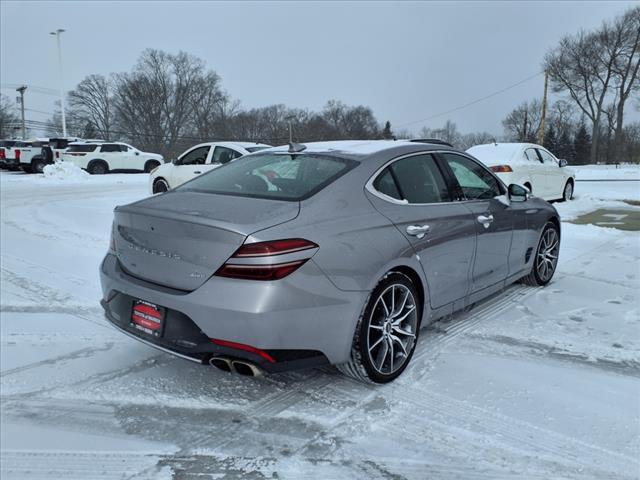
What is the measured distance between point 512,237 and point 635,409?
195cm

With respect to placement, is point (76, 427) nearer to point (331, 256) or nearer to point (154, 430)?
point (154, 430)

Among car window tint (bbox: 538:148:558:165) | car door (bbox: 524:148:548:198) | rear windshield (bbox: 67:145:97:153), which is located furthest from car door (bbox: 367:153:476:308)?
rear windshield (bbox: 67:145:97:153)

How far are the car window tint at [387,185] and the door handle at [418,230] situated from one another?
229 millimetres

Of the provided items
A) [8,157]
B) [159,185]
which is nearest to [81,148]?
[8,157]

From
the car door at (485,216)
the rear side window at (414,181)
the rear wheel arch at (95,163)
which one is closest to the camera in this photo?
the rear side window at (414,181)

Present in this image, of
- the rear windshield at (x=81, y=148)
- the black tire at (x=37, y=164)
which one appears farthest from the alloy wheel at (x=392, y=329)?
the black tire at (x=37, y=164)

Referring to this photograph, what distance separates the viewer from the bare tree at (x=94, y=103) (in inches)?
3285

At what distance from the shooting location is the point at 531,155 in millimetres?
11766

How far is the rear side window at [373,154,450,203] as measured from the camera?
11.3 feet

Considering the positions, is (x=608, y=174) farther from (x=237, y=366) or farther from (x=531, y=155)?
(x=237, y=366)

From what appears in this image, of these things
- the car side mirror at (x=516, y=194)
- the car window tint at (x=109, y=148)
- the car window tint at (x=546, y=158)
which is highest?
the car window tint at (x=109, y=148)

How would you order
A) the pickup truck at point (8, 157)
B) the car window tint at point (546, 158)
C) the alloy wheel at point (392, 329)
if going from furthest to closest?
the pickup truck at point (8, 157), the car window tint at point (546, 158), the alloy wheel at point (392, 329)

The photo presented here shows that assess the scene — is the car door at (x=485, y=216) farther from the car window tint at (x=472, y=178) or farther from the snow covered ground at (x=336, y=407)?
the snow covered ground at (x=336, y=407)

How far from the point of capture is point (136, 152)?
1037 inches
